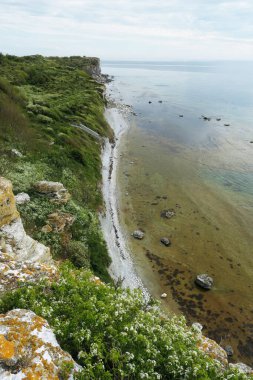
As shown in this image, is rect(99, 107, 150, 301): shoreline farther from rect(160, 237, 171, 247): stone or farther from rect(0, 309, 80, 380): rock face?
rect(0, 309, 80, 380): rock face

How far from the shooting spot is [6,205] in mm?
19469

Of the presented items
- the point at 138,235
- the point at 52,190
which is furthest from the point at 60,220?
the point at 138,235

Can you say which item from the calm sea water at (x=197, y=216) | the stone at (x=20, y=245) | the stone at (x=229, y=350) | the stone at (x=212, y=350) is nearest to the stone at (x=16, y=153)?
the calm sea water at (x=197, y=216)

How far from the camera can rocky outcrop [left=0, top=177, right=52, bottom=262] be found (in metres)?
18.9

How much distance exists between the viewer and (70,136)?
56281mm

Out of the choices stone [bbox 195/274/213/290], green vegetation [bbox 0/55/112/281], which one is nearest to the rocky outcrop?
green vegetation [bbox 0/55/112/281]

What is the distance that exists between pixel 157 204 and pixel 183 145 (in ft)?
119

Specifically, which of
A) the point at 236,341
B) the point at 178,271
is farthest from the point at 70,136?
the point at 236,341

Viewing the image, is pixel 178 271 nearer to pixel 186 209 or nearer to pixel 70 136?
pixel 186 209

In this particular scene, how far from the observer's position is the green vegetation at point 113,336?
933cm

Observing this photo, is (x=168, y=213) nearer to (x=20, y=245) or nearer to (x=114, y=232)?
(x=114, y=232)

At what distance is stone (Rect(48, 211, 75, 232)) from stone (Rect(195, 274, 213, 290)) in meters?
16.2

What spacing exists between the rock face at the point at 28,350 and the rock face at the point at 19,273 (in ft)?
8.62

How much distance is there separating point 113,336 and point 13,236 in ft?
38.8
